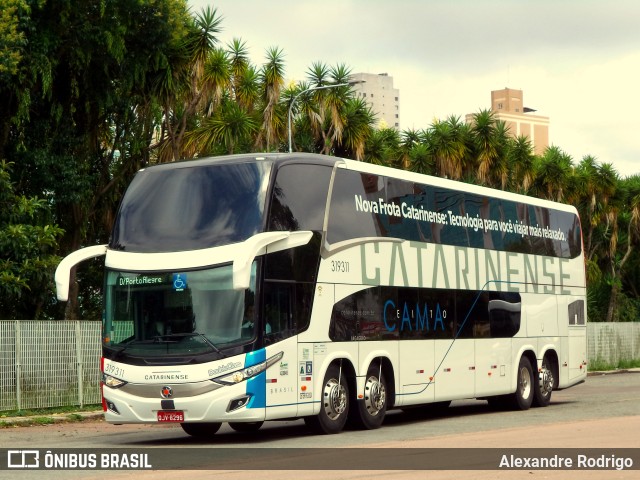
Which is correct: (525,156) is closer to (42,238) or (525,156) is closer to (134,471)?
(42,238)

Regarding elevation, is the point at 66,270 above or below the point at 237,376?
above

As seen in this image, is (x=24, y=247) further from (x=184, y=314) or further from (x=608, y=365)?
(x=608, y=365)

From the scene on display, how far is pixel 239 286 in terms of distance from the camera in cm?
1600

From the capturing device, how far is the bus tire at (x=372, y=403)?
19.4 metres

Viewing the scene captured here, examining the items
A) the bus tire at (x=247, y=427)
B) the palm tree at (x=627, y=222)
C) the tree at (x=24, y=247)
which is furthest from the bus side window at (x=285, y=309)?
the palm tree at (x=627, y=222)

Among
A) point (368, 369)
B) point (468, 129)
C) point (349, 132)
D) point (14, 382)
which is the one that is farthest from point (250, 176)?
point (468, 129)

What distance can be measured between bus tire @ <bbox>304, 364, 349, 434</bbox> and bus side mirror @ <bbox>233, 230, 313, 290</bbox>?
2192 millimetres

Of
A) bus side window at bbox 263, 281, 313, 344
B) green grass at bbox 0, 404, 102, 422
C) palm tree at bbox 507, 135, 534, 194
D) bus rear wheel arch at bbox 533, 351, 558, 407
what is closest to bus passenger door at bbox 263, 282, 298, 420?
bus side window at bbox 263, 281, 313, 344

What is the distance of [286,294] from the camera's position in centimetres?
1772

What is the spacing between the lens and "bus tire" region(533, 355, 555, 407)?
83.5 ft

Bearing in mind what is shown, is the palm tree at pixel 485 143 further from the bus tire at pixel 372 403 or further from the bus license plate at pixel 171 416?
the bus license plate at pixel 171 416

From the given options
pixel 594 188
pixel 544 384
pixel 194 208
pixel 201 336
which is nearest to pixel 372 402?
pixel 201 336

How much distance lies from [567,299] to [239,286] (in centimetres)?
1254

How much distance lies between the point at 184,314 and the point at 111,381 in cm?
151
